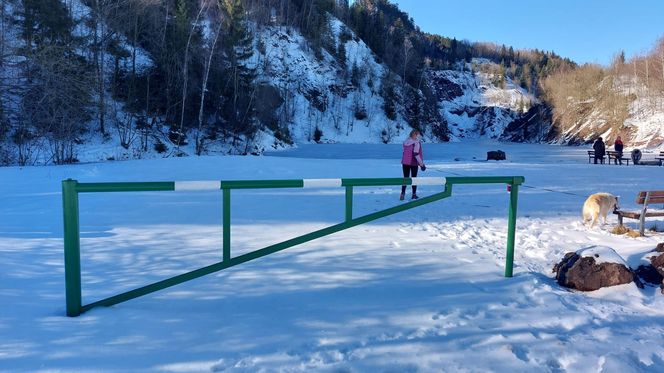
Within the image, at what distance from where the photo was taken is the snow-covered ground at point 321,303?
2.81 meters

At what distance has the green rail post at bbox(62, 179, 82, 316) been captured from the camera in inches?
118

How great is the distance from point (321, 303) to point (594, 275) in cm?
290

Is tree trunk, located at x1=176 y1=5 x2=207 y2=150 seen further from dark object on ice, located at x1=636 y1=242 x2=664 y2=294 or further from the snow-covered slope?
dark object on ice, located at x1=636 y1=242 x2=664 y2=294

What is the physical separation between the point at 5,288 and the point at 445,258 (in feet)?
15.6

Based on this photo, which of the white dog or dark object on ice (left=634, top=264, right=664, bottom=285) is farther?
the white dog

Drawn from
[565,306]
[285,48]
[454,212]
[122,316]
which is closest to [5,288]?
[122,316]

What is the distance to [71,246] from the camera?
3.10 meters

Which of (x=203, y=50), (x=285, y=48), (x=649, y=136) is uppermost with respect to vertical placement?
(x=285, y=48)

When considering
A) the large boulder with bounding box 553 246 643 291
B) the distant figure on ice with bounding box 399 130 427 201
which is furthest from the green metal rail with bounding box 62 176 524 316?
the distant figure on ice with bounding box 399 130 427 201

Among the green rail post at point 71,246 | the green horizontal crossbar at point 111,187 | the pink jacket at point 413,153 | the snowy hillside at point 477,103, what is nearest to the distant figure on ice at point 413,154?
the pink jacket at point 413,153

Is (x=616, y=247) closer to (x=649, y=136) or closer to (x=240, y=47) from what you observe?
(x=240, y=47)

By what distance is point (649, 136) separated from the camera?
2131 inches

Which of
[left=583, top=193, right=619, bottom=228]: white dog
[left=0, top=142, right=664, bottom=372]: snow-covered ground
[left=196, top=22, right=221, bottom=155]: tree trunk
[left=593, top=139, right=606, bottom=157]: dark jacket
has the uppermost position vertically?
[left=196, top=22, right=221, bottom=155]: tree trunk

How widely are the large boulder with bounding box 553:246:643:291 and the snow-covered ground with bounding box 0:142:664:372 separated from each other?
0.12m
